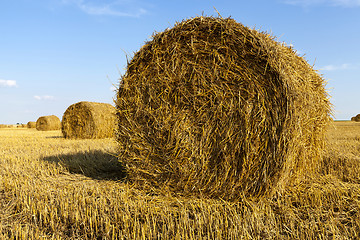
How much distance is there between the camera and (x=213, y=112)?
3.39 metres

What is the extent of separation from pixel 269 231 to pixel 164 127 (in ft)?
5.58

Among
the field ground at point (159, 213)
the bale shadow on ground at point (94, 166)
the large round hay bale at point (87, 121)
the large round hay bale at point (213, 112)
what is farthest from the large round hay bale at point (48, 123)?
the large round hay bale at point (213, 112)

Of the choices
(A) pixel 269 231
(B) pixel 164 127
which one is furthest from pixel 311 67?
(A) pixel 269 231

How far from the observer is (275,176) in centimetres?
320

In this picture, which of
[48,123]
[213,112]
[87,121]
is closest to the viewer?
[213,112]

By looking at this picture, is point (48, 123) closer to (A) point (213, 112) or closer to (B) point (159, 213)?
(A) point (213, 112)

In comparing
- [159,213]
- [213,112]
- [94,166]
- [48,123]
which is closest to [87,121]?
[94,166]

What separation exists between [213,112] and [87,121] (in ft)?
26.7

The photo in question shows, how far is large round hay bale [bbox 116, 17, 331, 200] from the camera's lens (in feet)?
10.5

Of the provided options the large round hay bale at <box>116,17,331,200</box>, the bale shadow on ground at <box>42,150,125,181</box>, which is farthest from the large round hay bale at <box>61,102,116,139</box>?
the large round hay bale at <box>116,17,331,200</box>

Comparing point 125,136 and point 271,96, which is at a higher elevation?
point 271,96

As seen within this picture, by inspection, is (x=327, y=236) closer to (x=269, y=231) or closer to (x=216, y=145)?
(x=269, y=231)

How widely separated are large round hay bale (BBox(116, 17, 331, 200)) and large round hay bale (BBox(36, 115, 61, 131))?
17042 millimetres

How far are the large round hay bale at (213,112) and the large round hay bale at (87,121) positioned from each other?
6.88 m
